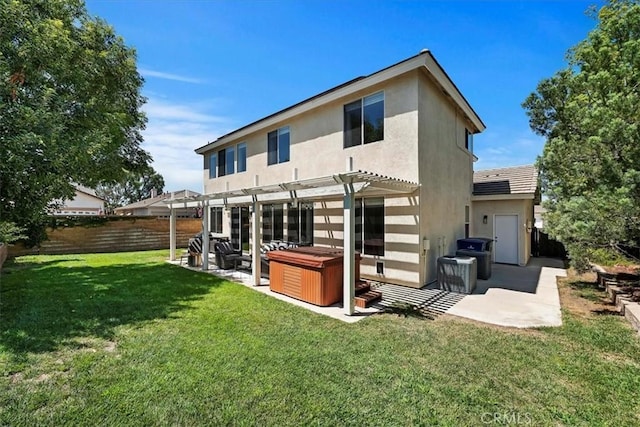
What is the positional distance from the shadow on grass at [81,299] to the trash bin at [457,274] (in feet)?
21.5

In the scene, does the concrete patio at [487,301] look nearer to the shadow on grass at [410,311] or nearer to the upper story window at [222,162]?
the shadow on grass at [410,311]

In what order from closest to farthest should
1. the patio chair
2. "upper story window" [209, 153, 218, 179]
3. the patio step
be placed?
1. the patio step
2. the patio chair
3. "upper story window" [209, 153, 218, 179]

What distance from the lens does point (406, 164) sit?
Result: 27.1 feet

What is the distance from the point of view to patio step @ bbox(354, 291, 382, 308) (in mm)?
6531

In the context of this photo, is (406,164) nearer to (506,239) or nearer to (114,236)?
(506,239)

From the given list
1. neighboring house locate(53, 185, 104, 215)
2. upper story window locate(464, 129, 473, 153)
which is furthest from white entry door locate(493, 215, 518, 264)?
neighboring house locate(53, 185, 104, 215)

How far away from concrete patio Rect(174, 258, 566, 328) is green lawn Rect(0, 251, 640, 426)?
433mm

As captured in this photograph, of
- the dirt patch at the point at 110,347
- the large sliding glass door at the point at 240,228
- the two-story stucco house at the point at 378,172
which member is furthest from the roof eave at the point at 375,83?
the dirt patch at the point at 110,347

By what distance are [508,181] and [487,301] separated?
899cm

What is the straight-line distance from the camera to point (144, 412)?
2926 mm

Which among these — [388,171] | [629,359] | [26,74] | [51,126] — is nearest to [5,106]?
[51,126]

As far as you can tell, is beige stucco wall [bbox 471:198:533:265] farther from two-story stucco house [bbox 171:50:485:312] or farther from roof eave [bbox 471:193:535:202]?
two-story stucco house [bbox 171:50:485:312]

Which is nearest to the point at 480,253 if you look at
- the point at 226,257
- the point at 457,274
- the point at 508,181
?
the point at 457,274

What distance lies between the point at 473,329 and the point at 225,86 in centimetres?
1170
